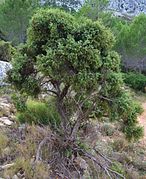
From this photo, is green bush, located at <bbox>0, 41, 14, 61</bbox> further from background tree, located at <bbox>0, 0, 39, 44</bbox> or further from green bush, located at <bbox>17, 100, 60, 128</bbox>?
green bush, located at <bbox>17, 100, 60, 128</bbox>

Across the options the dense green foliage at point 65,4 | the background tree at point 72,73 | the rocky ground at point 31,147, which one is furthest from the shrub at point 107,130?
the dense green foliage at point 65,4

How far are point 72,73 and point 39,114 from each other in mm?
1688

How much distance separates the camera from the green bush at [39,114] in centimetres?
678

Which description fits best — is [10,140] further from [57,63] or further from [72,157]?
[57,63]

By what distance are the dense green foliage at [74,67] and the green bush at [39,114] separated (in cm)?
68

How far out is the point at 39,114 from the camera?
6.96 meters

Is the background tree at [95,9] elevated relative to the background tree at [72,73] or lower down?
elevated

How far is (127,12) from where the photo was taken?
3584 cm

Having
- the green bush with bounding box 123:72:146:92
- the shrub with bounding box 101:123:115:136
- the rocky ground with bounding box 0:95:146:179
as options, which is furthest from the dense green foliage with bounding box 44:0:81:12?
the shrub with bounding box 101:123:115:136

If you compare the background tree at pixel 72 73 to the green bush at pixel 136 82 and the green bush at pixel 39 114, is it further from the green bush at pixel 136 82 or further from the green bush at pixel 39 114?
the green bush at pixel 136 82

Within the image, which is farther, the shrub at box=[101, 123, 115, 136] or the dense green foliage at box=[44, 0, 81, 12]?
the dense green foliage at box=[44, 0, 81, 12]

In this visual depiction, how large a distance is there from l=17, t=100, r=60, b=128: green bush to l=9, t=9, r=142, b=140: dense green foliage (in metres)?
0.68

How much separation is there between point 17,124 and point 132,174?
89.4 inches

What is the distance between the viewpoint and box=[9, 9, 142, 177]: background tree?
5.46 metres
